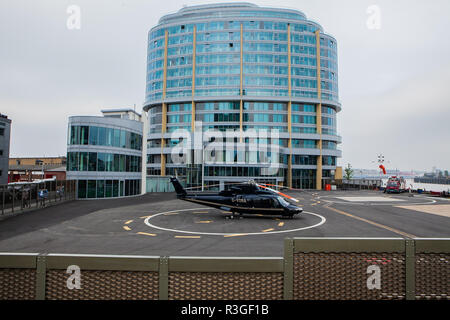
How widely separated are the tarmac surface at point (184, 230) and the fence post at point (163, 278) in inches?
339

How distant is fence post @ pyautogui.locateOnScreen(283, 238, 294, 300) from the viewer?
190 inches

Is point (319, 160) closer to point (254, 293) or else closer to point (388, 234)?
point (388, 234)

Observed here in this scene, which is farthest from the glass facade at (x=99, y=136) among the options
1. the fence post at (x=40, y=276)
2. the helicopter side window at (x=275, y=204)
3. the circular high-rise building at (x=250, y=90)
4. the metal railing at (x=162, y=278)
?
the fence post at (x=40, y=276)

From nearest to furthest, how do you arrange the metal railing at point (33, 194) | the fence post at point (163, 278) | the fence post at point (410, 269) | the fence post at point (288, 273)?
the fence post at point (163, 278) < the fence post at point (288, 273) < the fence post at point (410, 269) < the metal railing at point (33, 194)

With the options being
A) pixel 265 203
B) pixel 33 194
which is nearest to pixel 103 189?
pixel 33 194

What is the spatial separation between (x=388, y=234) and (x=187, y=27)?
2901 inches

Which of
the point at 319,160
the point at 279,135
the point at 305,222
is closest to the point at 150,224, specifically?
the point at 305,222

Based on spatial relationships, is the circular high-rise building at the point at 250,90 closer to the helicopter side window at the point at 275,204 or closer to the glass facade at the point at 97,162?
the glass facade at the point at 97,162

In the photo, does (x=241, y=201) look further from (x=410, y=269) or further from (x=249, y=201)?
(x=410, y=269)

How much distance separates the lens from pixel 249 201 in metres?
23.4

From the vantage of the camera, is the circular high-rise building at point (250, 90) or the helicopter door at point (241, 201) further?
the circular high-rise building at point (250, 90)

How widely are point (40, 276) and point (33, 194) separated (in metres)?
30.3

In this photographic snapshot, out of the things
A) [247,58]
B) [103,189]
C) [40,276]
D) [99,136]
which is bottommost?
[103,189]

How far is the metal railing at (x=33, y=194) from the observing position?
79.6 ft
